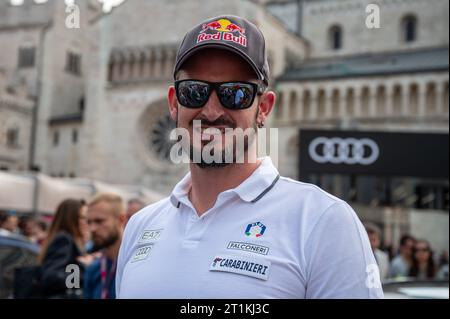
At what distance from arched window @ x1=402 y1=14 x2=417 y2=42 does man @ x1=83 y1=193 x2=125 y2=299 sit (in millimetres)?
29986

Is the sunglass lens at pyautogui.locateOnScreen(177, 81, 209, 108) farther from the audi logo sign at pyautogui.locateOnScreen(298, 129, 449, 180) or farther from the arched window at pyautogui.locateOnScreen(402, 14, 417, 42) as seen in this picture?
the arched window at pyautogui.locateOnScreen(402, 14, 417, 42)

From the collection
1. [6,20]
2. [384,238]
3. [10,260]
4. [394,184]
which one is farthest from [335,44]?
[10,260]

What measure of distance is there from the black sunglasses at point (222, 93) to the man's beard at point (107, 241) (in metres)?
2.68

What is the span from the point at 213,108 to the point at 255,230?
15.7 inches

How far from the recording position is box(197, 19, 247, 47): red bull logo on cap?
185 centimetres

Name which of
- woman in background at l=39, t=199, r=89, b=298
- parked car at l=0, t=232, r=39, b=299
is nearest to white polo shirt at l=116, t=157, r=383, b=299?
woman in background at l=39, t=199, r=89, b=298

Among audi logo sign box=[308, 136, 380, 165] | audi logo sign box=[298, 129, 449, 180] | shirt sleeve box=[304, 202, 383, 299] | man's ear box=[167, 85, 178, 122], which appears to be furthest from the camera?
audi logo sign box=[308, 136, 380, 165]

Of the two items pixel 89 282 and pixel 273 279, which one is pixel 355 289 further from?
pixel 89 282

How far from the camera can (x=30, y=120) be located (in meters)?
35.7

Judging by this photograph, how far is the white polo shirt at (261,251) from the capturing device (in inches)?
63.7

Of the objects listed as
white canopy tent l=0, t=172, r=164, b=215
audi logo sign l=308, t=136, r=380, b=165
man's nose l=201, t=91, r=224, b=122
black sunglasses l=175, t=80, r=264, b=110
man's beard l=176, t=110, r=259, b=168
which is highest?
audi logo sign l=308, t=136, r=380, b=165

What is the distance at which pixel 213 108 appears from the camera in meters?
1.91

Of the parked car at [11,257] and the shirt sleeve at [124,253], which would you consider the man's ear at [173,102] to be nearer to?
the shirt sleeve at [124,253]

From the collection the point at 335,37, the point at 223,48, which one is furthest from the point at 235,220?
the point at 335,37
